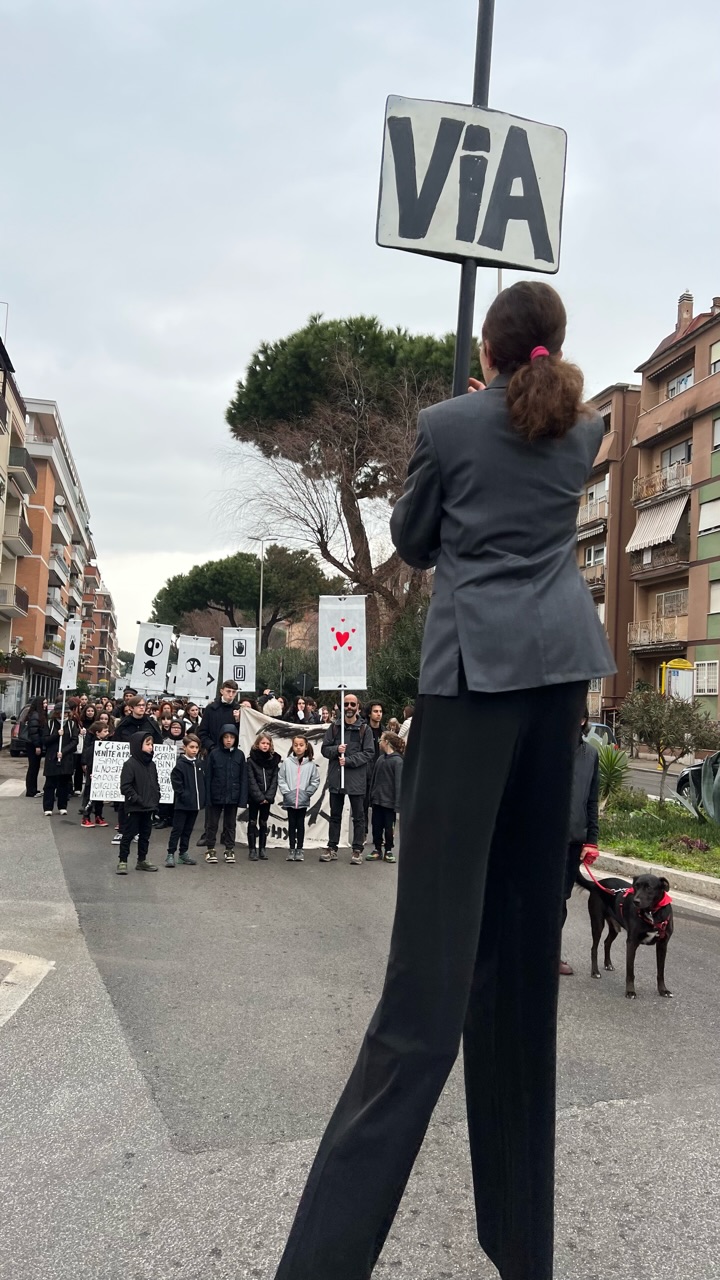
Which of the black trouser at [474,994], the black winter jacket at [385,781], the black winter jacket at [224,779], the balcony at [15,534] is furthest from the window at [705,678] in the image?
the black trouser at [474,994]

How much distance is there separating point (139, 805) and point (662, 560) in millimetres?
36121

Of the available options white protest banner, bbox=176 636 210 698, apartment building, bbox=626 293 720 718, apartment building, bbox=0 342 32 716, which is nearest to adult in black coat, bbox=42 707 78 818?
white protest banner, bbox=176 636 210 698

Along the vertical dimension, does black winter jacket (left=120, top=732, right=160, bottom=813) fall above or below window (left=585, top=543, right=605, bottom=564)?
below

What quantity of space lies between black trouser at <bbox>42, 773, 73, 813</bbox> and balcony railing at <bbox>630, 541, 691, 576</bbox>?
31.5 meters

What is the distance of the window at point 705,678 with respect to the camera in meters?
38.0

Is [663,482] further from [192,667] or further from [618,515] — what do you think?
[192,667]

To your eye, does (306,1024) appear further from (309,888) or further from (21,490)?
(21,490)

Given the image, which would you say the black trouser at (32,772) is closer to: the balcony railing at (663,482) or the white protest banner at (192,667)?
the white protest banner at (192,667)

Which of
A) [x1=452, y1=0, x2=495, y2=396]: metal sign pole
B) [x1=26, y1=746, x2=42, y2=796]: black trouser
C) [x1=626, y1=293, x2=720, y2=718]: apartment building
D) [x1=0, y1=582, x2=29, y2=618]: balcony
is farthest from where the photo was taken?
[x1=0, y1=582, x2=29, y2=618]: balcony

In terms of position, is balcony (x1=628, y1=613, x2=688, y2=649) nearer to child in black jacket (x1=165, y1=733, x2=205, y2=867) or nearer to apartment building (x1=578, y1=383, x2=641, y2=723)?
apartment building (x1=578, y1=383, x2=641, y2=723)

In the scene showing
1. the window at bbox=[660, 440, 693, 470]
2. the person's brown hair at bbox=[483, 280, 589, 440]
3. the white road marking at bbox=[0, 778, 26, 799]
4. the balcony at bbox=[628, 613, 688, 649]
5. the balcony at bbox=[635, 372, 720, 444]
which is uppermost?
the balcony at bbox=[635, 372, 720, 444]

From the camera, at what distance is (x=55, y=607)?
241 feet

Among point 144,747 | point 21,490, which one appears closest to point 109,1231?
point 144,747

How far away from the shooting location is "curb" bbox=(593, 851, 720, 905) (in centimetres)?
898
